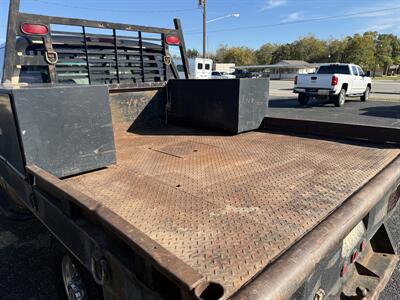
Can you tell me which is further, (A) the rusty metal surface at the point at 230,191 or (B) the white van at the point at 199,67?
(B) the white van at the point at 199,67

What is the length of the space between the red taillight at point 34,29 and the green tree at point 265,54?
318 ft

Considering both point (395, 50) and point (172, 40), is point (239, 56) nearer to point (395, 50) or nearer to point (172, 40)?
point (395, 50)

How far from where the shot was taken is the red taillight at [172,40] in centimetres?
450

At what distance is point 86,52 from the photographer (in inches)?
145

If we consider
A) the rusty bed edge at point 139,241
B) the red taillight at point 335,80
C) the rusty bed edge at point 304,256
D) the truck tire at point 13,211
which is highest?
the rusty bed edge at point 139,241

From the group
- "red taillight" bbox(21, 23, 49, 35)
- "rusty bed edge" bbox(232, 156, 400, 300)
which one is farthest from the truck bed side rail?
"rusty bed edge" bbox(232, 156, 400, 300)

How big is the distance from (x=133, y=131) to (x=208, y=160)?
62.6 inches

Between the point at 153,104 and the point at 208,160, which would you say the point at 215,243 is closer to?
the point at 208,160

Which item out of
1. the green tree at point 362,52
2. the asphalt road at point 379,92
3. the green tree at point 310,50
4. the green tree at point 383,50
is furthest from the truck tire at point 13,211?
the green tree at point 310,50

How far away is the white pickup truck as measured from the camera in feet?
47.5

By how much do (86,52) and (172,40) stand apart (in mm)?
1331

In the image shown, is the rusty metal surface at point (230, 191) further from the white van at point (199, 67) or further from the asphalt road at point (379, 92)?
the white van at point (199, 67)

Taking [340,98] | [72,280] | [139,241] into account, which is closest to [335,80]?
[340,98]

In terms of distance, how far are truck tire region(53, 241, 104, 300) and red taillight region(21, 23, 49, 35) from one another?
2304 mm
